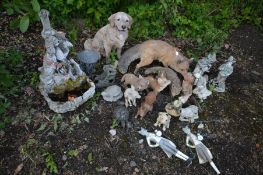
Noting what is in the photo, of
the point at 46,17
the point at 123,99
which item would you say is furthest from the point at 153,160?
the point at 46,17

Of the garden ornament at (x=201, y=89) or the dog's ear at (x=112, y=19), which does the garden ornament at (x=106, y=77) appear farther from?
the garden ornament at (x=201, y=89)

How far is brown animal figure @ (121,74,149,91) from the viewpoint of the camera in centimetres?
394

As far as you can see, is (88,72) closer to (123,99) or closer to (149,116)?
(123,99)

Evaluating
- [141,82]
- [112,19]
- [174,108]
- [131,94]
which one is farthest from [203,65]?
[112,19]

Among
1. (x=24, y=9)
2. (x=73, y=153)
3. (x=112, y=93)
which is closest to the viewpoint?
(x=73, y=153)

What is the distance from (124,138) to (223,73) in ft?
5.05

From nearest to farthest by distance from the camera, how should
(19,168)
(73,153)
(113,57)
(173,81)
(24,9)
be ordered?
(19,168), (73,153), (24,9), (173,81), (113,57)

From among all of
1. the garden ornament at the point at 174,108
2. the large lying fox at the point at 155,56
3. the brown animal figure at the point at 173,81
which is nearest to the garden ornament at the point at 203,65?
the large lying fox at the point at 155,56

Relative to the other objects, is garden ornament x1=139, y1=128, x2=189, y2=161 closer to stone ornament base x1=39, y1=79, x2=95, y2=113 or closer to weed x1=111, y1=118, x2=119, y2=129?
weed x1=111, y1=118, x2=119, y2=129

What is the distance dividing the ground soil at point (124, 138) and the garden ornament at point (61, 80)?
22 cm

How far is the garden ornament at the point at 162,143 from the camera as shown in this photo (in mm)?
3674

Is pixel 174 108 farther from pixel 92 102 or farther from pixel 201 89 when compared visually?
pixel 92 102

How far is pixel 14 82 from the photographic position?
412 centimetres

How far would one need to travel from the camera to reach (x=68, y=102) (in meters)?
3.69
